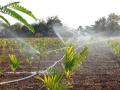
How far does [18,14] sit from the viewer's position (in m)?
3.79

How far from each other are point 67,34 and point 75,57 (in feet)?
153

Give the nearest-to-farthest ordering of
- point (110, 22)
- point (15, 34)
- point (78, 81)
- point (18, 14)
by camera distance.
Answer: point (18, 14) < point (78, 81) < point (15, 34) < point (110, 22)

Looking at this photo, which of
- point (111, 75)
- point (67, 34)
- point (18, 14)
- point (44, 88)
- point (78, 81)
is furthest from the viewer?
point (67, 34)

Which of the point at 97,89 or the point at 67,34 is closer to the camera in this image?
the point at 97,89

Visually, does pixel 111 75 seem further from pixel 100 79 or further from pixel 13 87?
pixel 13 87

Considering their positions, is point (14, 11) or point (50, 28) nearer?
point (14, 11)

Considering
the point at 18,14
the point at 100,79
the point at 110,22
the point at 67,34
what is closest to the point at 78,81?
the point at 100,79

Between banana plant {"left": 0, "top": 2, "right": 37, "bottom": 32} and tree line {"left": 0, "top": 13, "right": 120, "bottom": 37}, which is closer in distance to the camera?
banana plant {"left": 0, "top": 2, "right": 37, "bottom": 32}

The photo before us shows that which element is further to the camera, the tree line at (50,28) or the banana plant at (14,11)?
the tree line at (50,28)

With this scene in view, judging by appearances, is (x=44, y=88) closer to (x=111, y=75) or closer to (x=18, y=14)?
(x=111, y=75)

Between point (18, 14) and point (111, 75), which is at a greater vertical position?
point (18, 14)

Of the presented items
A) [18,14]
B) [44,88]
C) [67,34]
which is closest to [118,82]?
[44,88]

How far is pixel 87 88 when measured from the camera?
742 cm

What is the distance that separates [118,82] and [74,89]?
1.46 metres
